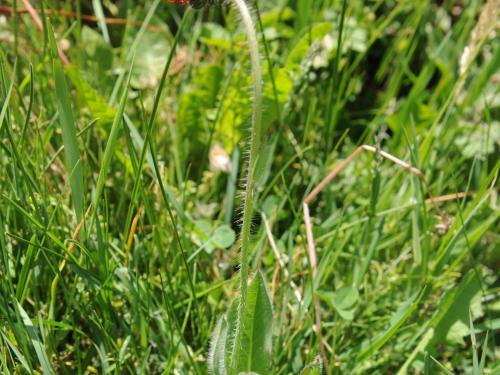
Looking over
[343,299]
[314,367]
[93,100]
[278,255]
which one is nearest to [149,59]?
[93,100]

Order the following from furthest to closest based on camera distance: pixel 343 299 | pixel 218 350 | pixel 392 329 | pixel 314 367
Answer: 1. pixel 343 299
2. pixel 392 329
3. pixel 218 350
4. pixel 314 367

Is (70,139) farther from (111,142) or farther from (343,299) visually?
(343,299)

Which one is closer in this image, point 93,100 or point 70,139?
point 70,139

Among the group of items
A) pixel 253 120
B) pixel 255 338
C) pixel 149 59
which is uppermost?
pixel 253 120

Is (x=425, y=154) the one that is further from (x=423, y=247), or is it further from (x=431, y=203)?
(x=423, y=247)

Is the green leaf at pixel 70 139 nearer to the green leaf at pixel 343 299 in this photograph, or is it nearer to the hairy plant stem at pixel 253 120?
the hairy plant stem at pixel 253 120

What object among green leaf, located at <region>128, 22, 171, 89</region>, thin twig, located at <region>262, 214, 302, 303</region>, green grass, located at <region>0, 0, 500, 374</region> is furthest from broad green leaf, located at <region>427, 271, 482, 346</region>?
green leaf, located at <region>128, 22, 171, 89</region>

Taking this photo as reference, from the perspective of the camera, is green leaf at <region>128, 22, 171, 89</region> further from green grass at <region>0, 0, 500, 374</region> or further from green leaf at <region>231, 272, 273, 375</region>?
green leaf at <region>231, 272, 273, 375</region>
